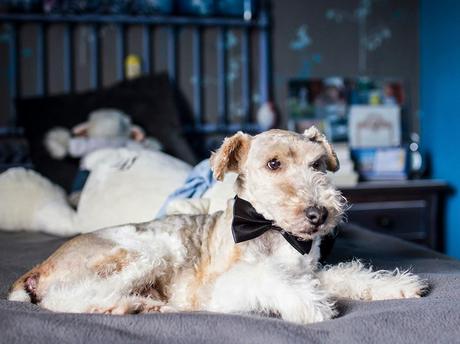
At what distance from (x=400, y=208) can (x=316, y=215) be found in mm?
2243

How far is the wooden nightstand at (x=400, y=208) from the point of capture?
10.6 feet

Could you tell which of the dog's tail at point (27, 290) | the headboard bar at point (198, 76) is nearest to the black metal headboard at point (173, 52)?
the headboard bar at point (198, 76)

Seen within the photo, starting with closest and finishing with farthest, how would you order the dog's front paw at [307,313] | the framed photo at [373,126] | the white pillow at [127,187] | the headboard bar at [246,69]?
the dog's front paw at [307,313] → the white pillow at [127,187] → the headboard bar at [246,69] → the framed photo at [373,126]

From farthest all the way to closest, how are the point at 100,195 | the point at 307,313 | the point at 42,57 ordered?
the point at 42,57, the point at 100,195, the point at 307,313

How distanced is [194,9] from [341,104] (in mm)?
1125

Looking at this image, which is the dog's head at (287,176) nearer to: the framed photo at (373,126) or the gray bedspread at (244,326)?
the gray bedspread at (244,326)

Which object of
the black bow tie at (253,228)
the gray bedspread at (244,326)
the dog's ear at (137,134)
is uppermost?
the dog's ear at (137,134)

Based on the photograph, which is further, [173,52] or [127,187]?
[173,52]

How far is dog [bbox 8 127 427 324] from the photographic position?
1.20 m

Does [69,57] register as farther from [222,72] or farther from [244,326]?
[244,326]

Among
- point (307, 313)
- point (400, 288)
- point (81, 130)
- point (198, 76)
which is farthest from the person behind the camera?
point (198, 76)

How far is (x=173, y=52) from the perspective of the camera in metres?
3.45

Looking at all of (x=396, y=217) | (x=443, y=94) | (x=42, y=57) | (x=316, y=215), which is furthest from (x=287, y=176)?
(x=443, y=94)

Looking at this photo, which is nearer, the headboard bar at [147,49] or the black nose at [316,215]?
the black nose at [316,215]
